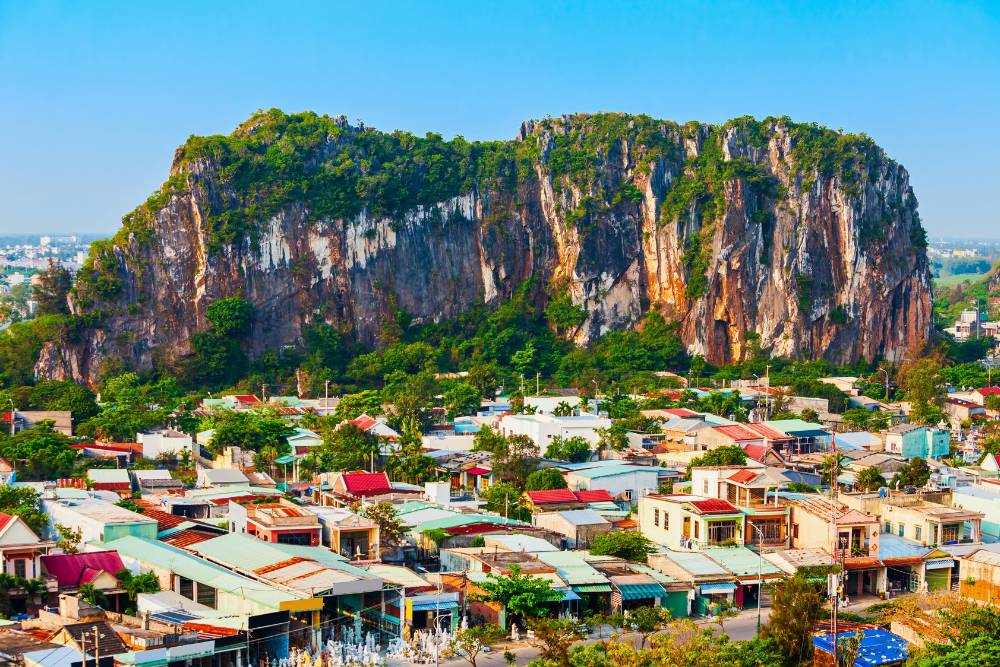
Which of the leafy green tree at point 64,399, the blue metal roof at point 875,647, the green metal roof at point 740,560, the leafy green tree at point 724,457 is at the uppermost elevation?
the leafy green tree at point 64,399

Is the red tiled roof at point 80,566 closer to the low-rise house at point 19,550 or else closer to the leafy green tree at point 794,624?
the low-rise house at point 19,550

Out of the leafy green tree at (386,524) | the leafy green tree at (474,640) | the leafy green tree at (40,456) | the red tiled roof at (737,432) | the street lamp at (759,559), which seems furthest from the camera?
the red tiled roof at (737,432)

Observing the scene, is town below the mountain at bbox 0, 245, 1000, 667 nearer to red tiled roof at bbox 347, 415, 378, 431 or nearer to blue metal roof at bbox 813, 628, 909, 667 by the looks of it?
blue metal roof at bbox 813, 628, 909, 667

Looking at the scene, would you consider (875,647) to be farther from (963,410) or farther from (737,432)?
(963,410)

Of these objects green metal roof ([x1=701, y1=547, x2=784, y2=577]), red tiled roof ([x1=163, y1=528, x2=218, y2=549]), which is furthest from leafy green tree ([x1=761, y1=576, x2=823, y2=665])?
red tiled roof ([x1=163, y1=528, x2=218, y2=549])

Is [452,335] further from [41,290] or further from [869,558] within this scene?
[869,558]

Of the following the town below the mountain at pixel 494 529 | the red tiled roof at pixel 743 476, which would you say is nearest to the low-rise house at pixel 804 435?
the town below the mountain at pixel 494 529
